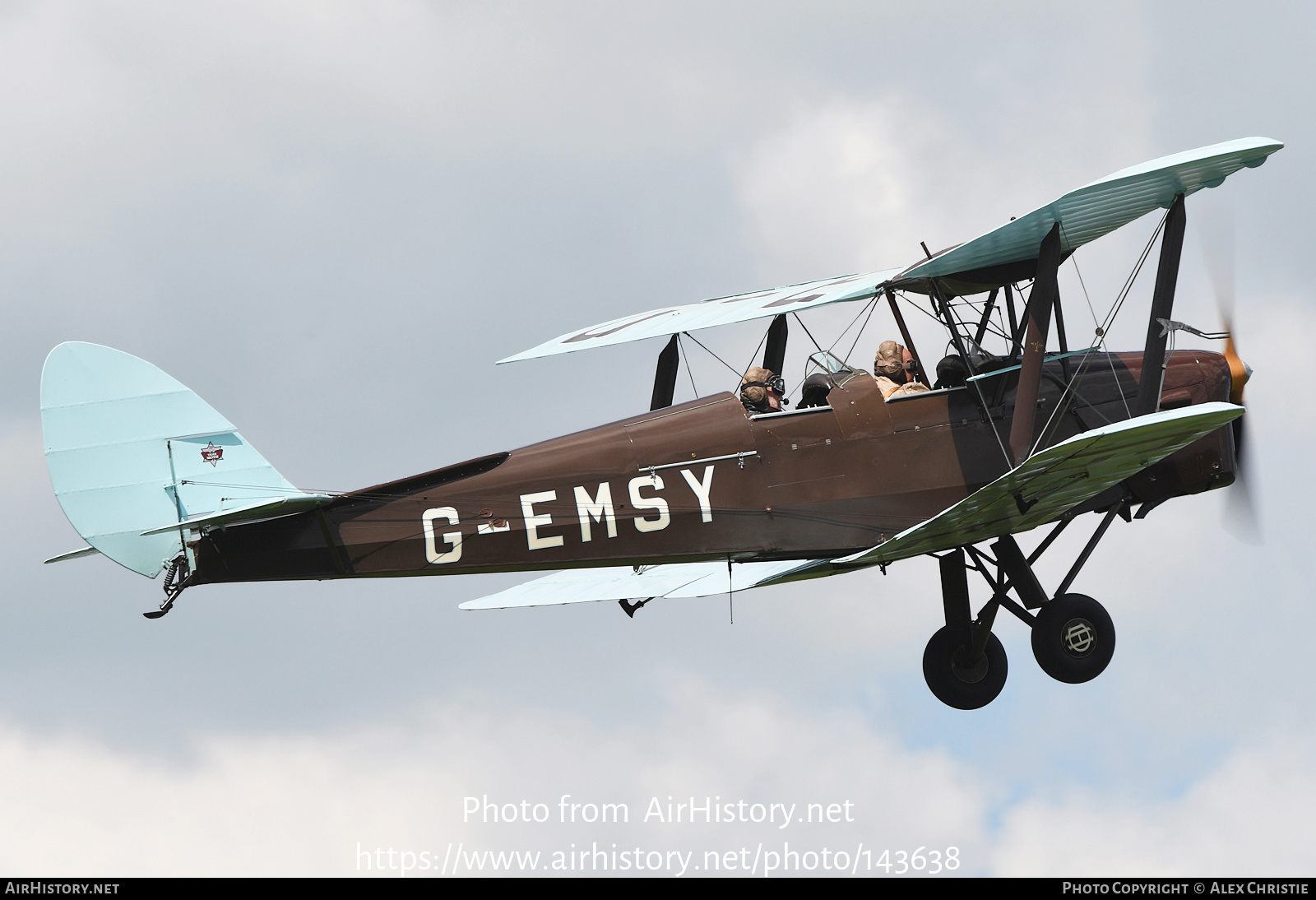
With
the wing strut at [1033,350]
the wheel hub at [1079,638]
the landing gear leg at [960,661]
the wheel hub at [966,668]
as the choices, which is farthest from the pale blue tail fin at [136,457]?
the wheel hub at [1079,638]

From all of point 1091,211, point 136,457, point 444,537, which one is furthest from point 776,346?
point 136,457

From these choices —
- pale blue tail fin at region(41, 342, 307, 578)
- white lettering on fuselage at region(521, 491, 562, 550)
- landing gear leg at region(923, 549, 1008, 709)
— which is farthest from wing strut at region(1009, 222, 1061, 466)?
pale blue tail fin at region(41, 342, 307, 578)

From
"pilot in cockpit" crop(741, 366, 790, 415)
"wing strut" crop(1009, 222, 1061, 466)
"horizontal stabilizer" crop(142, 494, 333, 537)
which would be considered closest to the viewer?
"horizontal stabilizer" crop(142, 494, 333, 537)

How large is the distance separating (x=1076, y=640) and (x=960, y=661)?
1.15 meters

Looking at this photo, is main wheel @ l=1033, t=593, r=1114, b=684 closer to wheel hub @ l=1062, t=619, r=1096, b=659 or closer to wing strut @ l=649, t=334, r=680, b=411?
wheel hub @ l=1062, t=619, r=1096, b=659

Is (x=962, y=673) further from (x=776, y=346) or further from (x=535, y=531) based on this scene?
(x=535, y=531)

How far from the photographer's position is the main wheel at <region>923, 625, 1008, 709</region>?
12.2 meters

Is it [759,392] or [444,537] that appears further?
[759,392]

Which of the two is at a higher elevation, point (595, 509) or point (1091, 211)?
point (1091, 211)

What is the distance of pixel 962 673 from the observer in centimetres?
1219

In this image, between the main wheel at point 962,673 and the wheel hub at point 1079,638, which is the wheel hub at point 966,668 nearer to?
the main wheel at point 962,673

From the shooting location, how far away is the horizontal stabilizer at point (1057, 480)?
902 centimetres

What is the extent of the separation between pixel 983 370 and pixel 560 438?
3.16 m

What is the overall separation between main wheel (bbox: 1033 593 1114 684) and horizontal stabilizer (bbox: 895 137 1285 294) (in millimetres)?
2517
